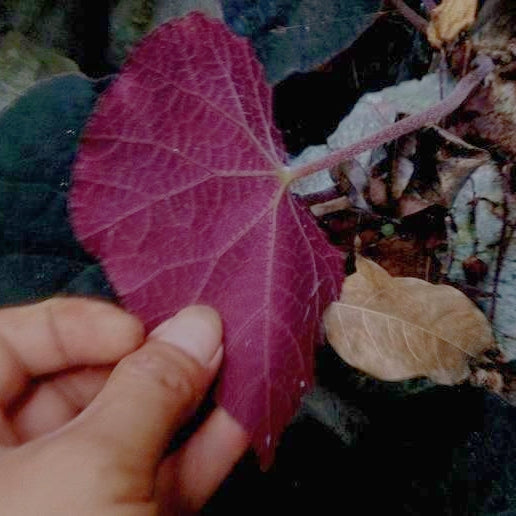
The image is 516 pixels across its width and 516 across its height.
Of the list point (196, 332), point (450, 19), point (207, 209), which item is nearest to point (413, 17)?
Result: point (450, 19)

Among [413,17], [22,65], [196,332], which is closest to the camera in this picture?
[196,332]

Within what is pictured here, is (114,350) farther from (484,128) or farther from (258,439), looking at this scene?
(484,128)

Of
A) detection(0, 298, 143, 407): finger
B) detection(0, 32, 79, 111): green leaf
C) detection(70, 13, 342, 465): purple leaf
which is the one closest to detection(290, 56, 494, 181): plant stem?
detection(70, 13, 342, 465): purple leaf

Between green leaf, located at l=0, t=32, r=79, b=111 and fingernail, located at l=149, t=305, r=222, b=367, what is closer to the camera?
fingernail, located at l=149, t=305, r=222, b=367

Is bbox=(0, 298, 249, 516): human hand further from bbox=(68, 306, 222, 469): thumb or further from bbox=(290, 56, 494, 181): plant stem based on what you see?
bbox=(290, 56, 494, 181): plant stem

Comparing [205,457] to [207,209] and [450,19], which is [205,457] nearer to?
[207,209]

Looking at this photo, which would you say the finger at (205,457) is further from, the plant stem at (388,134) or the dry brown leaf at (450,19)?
the dry brown leaf at (450,19)

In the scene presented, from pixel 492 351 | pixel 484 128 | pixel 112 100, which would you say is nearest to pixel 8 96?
pixel 112 100
